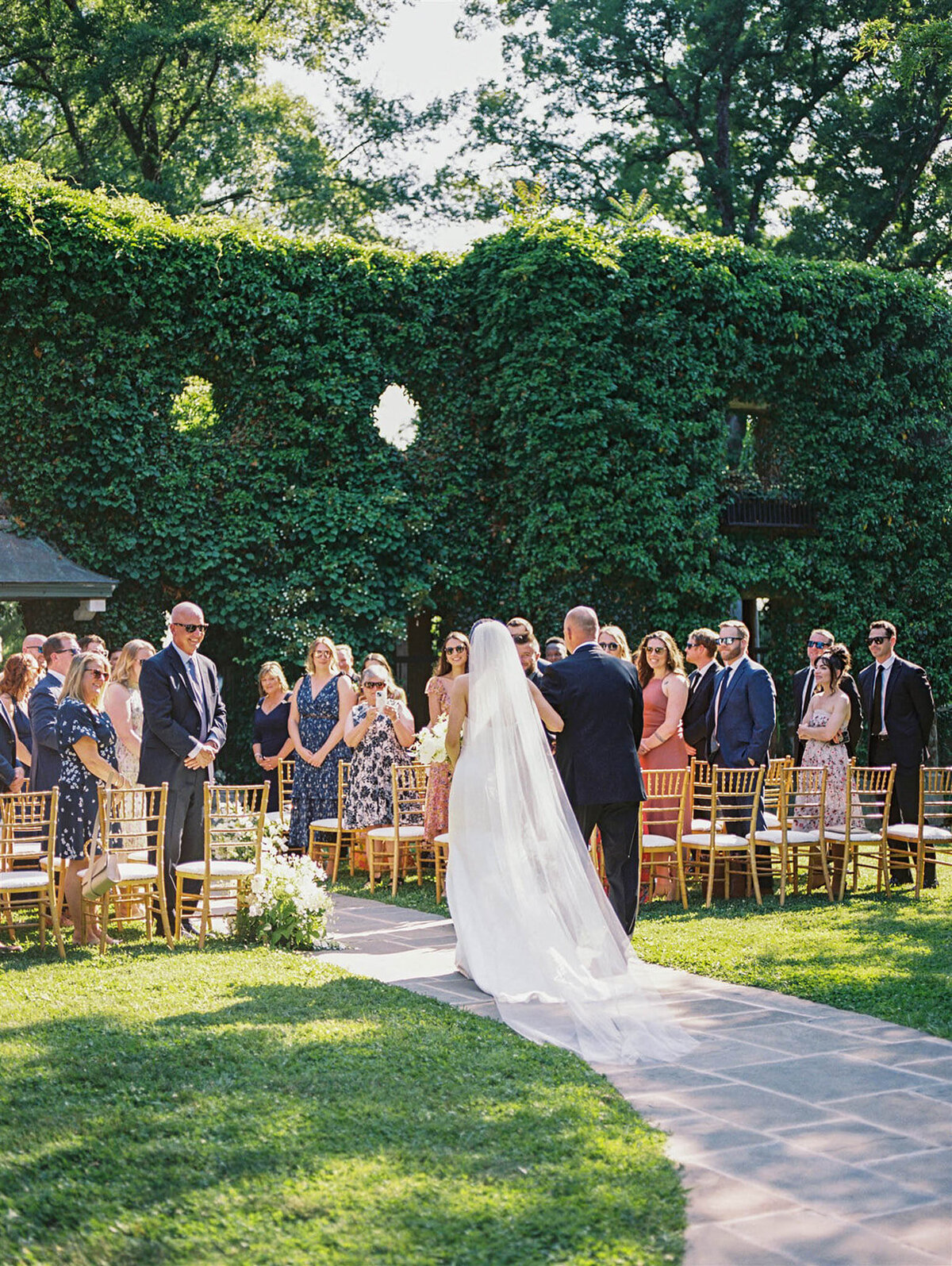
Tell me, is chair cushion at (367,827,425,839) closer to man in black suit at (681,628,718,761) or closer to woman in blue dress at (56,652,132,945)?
man in black suit at (681,628,718,761)

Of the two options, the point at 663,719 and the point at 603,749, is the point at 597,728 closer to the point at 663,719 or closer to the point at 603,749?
the point at 603,749

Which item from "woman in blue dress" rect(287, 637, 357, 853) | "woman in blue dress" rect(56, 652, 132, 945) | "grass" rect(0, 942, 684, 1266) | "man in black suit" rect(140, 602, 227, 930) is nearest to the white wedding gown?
"grass" rect(0, 942, 684, 1266)

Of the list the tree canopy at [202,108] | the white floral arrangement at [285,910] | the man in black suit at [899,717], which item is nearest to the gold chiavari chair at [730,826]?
the man in black suit at [899,717]

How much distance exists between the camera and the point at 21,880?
820cm

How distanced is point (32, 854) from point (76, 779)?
541mm

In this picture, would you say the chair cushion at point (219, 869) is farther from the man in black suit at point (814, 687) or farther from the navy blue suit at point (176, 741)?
the man in black suit at point (814, 687)

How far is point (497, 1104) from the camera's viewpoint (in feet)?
16.8

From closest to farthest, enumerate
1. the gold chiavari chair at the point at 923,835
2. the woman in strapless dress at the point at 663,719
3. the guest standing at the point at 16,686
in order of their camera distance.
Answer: the guest standing at the point at 16,686 < the woman in strapless dress at the point at 663,719 < the gold chiavari chair at the point at 923,835

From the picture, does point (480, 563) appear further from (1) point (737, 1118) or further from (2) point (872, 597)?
(1) point (737, 1118)

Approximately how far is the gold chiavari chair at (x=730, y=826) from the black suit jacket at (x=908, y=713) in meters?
1.84

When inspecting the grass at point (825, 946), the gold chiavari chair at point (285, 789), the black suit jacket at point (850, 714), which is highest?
the black suit jacket at point (850, 714)

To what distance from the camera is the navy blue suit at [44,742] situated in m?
8.62

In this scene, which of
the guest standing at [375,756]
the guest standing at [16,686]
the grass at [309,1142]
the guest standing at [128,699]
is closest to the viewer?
the grass at [309,1142]

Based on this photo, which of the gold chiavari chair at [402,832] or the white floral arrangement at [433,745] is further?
the gold chiavari chair at [402,832]
